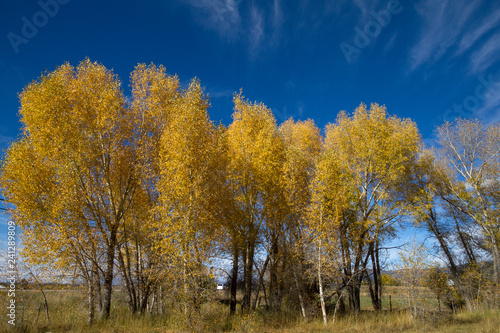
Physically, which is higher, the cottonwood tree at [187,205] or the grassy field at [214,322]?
the cottonwood tree at [187,205]

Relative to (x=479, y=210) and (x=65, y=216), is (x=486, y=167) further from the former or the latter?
(x=65, y=216)

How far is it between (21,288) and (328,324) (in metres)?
12.6

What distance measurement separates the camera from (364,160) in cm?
1881

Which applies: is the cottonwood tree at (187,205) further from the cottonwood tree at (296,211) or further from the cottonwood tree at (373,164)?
the cottonwood tree at (373,164)

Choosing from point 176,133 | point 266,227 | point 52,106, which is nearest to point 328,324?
point 266,227

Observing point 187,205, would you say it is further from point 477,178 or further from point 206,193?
point 477,178

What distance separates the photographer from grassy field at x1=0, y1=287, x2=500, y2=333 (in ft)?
32.4

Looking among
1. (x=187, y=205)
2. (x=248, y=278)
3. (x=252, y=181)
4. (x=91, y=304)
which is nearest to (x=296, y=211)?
(x=252, y=181)

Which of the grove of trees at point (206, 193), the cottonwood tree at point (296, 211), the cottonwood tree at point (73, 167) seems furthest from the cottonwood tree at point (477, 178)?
the cottonwood tree at point (73, 167)

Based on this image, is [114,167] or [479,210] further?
[479,210]

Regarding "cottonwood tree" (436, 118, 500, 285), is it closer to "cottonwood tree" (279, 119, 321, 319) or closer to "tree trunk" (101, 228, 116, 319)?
"cottonwood tree" (279, 119, 321, 319)

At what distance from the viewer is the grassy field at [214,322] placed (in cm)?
988

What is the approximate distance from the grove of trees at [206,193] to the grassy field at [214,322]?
0.67 m

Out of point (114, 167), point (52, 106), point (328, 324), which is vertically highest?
point (52, 106)
